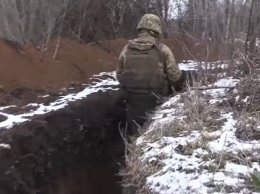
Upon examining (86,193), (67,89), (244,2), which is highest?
(244,2)

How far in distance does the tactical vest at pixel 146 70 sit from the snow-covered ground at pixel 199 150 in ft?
4.68

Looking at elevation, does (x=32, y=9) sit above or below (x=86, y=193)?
above

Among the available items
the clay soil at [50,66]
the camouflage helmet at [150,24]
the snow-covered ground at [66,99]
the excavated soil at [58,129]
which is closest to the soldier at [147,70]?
the camouflage helmet at [150,24]

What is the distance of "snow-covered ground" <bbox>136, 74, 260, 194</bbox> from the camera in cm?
443

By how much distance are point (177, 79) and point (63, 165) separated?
2044mm

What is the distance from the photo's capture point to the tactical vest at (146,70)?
320 inches

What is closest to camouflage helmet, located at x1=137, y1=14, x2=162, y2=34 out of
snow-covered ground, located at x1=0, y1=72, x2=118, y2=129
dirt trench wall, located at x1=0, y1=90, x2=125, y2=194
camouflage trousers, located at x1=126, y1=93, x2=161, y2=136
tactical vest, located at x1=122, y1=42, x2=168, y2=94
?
tactical vest, located at x1=122, y1=42, x2=168, y2=94

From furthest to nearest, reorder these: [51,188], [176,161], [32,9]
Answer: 1. [32,9]
2. [51,188]
3. [176,161]

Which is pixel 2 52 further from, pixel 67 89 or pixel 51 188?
pixel 51 188

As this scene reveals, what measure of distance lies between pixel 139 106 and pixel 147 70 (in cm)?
53

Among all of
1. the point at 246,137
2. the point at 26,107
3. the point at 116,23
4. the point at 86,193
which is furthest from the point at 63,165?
the point at 116,23

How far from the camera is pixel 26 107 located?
9.41 m

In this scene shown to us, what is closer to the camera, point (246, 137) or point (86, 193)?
point (246, 137)

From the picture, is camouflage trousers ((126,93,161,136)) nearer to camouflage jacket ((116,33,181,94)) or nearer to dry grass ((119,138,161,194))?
camouflage jacket ((116,33,181,94))
